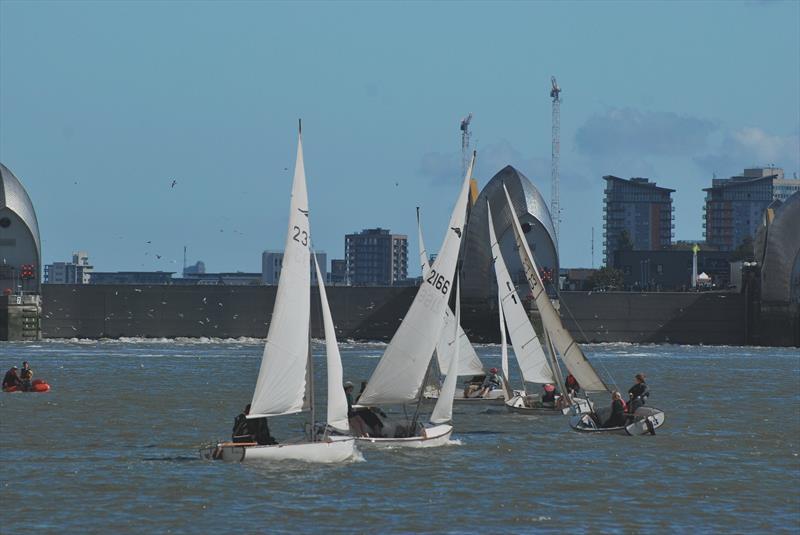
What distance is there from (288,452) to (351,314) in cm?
9554

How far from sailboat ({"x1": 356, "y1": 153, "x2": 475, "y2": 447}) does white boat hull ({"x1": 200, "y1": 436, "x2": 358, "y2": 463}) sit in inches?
127

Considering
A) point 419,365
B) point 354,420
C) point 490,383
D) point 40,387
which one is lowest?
point 40,387

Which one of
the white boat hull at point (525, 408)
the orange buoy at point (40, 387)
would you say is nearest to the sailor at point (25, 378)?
the orange buoy at point (40, 387)

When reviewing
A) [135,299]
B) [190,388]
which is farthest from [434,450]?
[135,299]

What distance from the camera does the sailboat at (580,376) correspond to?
5031cm

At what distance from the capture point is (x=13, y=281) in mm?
135625

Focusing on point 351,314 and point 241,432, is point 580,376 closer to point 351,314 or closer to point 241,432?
point 241,432

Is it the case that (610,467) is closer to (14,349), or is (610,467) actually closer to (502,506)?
(502,506)

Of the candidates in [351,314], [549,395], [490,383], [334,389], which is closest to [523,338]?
[549,395]

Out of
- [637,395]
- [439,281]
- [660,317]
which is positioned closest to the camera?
[439,281]

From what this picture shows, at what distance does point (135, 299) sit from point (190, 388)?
61684 millimetres

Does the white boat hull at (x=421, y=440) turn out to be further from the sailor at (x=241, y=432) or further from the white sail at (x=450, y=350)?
the white sail at (x=450, y=350)

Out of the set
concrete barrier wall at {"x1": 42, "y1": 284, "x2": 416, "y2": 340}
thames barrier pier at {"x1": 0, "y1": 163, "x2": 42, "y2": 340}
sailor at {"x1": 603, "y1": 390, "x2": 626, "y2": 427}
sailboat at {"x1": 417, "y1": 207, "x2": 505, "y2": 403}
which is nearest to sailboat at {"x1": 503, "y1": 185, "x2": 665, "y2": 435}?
sailor at {"x1": 603, "y1": 390, "x2": 626, "y2": 427}

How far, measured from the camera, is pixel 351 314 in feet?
446
